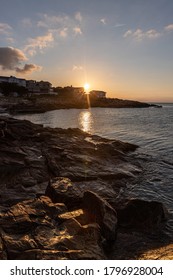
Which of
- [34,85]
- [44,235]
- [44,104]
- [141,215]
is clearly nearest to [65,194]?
[44,235]

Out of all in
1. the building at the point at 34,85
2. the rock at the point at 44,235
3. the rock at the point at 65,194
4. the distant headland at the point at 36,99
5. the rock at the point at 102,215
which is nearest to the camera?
the rock at the point at 44,235

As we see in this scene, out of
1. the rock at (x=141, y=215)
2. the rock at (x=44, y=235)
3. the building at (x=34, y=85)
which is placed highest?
the building at (x=34, y=85)

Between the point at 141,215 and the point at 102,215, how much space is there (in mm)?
2452

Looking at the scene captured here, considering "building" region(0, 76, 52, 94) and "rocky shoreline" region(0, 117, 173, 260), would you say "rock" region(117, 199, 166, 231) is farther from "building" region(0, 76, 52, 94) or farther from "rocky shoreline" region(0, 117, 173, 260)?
"building" region(0, 76, 52, 94)

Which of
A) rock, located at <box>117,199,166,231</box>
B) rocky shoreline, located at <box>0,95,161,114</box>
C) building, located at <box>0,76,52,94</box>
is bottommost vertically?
rock, located at <box>117,199,166,231</box>

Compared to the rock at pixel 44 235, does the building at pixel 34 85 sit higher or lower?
higher

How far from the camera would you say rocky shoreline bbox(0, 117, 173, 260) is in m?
8.28

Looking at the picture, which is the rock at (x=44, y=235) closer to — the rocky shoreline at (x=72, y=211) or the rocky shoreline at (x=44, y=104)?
the rocky shoreline at (x=72, y=211)

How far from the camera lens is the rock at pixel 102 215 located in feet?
32.8

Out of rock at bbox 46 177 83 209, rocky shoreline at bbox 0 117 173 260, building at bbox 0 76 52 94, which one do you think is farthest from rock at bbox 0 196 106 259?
building at bbox 0 76 52 94

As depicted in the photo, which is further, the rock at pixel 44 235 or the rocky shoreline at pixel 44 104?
the rocky shoreline at pixel 44 104

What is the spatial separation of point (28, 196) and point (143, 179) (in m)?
8.61

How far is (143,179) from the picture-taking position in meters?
18.0

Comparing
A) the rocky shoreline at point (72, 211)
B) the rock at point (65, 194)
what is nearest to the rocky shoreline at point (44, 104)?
the rocky shoreline at point (72, 211)
